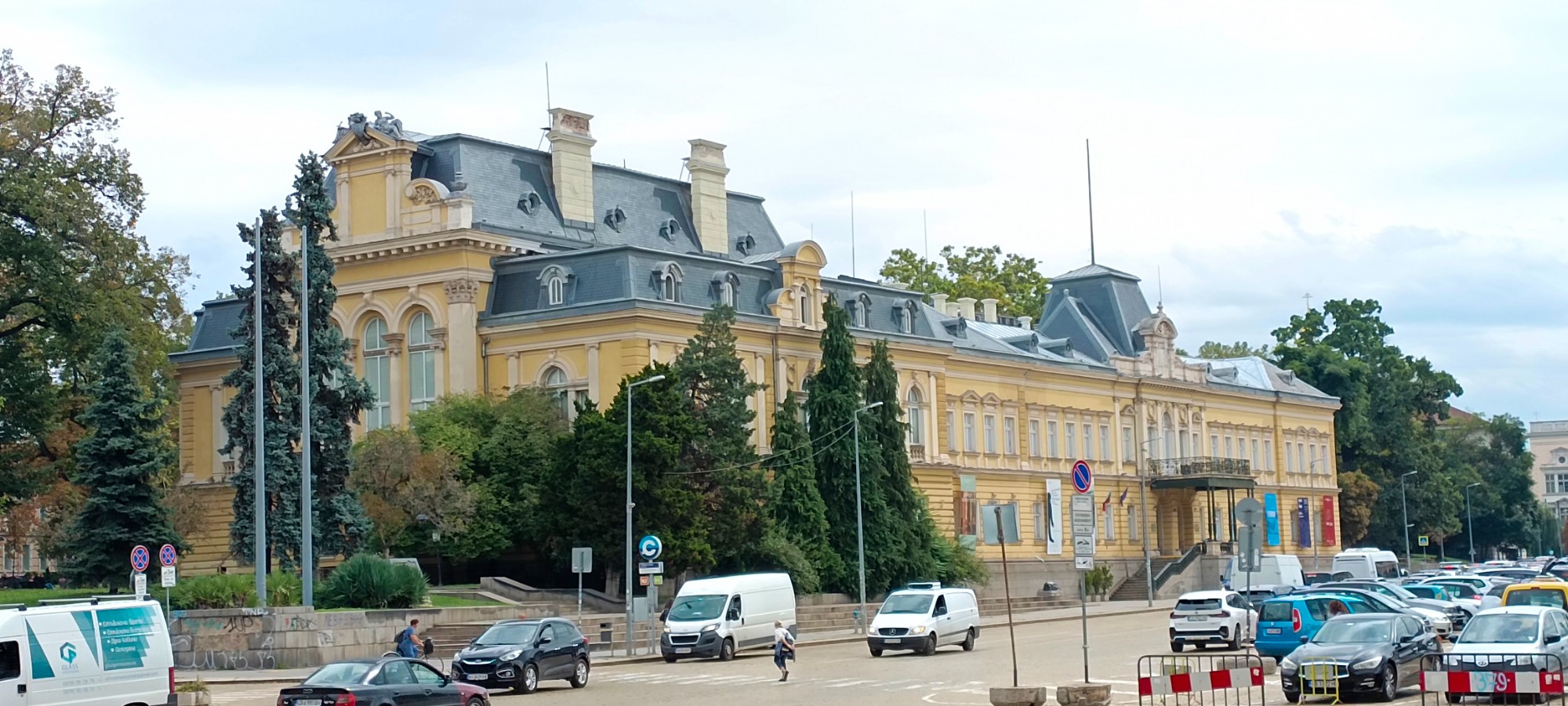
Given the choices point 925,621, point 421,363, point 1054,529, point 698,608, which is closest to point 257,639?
point 698,608

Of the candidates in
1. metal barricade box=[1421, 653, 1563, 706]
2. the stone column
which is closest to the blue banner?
the stone column

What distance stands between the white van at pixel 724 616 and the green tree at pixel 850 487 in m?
14.6

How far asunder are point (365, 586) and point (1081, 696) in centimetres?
2454

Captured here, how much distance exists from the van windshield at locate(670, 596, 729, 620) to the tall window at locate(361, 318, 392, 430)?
79.0 ft

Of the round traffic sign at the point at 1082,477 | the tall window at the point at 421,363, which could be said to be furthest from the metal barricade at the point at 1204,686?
the tall window at the point at 421,363

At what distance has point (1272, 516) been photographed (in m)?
104

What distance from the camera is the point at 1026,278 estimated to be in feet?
365

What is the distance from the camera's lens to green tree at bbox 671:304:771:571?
192 ft

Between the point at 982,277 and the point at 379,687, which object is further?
the point at 982,277

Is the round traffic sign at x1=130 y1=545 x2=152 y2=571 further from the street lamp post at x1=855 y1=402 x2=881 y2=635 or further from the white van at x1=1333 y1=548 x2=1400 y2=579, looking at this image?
the white van at x1=1333 y1=548 x2=1400 y2=579

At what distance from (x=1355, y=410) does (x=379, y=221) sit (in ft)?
226

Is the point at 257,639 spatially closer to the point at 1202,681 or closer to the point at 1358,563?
the point at 1202,681

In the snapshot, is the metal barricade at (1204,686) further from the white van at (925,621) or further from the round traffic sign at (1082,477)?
the white van at (925,621)

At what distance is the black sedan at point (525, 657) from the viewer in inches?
1451
